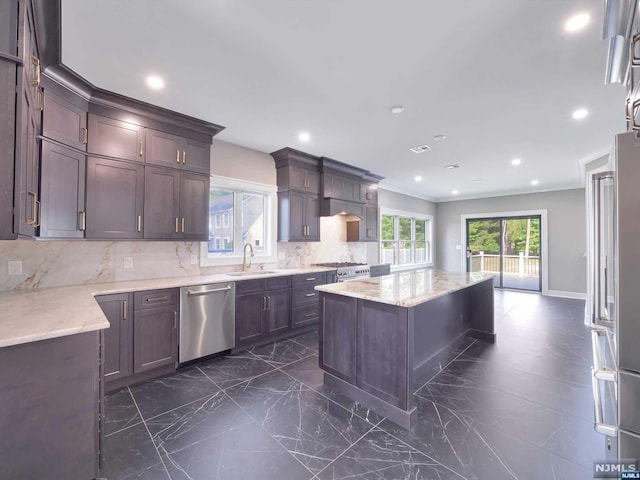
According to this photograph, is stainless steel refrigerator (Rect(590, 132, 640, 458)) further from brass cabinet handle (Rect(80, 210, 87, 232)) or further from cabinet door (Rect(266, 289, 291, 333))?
brass cabinet handle (Rect(80, 210, 87, 232))

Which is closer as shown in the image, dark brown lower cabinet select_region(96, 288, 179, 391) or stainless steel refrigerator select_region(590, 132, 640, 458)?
stainless steel refrigerator select_region(590, 132, 640, 458)

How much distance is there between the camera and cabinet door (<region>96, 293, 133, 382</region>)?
2.43 meters

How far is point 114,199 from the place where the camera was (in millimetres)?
2734

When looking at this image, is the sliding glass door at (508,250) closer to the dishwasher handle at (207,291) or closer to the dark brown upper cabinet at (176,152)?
the dishwasher handle at (207,291)

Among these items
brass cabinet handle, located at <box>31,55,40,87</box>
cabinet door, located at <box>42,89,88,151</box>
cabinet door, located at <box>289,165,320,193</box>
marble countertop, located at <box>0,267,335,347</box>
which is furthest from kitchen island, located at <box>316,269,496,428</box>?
cabinet door, located at <box>42,89,88,151</box>

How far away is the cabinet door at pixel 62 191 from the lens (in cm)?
223

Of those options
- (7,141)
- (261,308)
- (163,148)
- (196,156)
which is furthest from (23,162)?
(261,308)

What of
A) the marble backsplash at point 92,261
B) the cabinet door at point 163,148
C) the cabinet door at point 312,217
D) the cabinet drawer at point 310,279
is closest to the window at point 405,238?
the cabinet door at point 312,217

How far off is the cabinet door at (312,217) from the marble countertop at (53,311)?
2.25 metres

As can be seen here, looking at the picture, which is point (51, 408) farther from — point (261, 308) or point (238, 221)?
point (238, 221)

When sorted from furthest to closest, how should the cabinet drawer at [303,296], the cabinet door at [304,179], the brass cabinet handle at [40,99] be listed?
the cabinet door at [304,179] < the cabinet drawer at [303,296] < the brass cabinet handle at [40,99]

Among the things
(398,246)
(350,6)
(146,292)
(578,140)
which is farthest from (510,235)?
(146,292)

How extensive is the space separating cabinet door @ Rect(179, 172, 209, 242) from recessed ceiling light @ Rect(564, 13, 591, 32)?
136 inches

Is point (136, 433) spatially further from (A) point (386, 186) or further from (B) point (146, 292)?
(A) point (386, 186)
